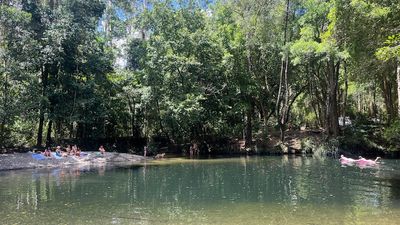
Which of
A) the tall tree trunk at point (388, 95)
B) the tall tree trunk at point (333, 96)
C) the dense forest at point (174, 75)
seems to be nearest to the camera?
the dense forest at point (174, 75)

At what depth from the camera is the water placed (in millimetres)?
13078

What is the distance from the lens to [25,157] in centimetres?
3081

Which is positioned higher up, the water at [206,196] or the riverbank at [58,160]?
the riverbank at [58,160]

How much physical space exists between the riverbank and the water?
105 inches

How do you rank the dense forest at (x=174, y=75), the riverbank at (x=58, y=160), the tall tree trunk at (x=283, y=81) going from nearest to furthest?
the riverbank at (x=58, y=160), the dense forest at (x=174, y=75), the tall tree trunk at (x=283, y=81)

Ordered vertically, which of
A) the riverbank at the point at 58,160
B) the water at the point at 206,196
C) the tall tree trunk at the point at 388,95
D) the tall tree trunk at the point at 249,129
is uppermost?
the tall tree trunk at the point at 388,95

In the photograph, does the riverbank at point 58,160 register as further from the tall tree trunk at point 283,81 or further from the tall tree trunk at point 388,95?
the tall tree trunk at point 388,95

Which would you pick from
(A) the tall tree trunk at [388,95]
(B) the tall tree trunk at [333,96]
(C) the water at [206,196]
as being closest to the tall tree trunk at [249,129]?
(B) the tall tree trunk at [333,96]

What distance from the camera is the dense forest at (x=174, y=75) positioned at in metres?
34.4

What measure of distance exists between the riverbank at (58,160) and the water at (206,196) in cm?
266

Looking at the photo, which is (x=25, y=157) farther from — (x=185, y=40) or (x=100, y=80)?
(x=185, y=40)

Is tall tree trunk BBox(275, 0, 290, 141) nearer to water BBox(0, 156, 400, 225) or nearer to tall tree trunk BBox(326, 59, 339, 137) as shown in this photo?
tall tree trunk BBox(326, 59, 339, 137)

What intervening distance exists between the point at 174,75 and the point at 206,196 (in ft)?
76.7

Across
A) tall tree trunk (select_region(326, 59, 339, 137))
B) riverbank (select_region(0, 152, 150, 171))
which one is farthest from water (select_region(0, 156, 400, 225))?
tall tree trunk (select_region(326, 59, 339, 137))
